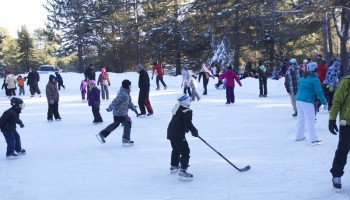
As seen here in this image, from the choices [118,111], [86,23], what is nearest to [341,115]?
[118,111]

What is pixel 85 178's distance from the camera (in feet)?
21.5

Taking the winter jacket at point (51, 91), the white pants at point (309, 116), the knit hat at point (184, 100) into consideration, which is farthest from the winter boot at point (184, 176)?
the winter jacket at point (51, 91)

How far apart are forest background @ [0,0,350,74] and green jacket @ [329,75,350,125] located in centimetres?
1469

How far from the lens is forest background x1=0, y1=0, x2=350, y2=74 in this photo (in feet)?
80.0

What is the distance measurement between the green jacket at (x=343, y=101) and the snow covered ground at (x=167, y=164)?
973 millimetres

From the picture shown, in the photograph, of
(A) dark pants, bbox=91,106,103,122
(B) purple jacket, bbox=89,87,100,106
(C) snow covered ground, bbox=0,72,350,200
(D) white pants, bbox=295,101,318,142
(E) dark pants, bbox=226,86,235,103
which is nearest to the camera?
(C) snow covered ground, bbox=0,72,350,200

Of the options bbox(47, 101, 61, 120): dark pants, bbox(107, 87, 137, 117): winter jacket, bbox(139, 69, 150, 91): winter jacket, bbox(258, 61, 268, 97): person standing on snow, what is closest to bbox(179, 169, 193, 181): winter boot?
bbox(107, 87, 137, 117): winter jacket

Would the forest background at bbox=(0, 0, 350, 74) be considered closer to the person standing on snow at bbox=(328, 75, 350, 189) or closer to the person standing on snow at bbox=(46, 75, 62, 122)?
the person standing on snow at bbox=(46, 75, 62, 122)

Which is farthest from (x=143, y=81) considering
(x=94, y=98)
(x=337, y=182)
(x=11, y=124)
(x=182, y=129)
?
(x=337, y=182)

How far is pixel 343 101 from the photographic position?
4.87 m

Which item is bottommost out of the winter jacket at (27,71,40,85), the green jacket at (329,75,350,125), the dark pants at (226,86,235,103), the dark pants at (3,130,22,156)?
the dark pants at (3,130,22,156)

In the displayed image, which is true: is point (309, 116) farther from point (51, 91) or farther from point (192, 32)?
point (192, 32)

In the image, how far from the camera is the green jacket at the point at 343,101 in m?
4.81

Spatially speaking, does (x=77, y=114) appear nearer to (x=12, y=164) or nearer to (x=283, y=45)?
(x=12, y=164)
